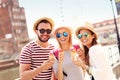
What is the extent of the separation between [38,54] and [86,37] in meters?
0.26

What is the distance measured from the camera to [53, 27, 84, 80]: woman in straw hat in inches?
54.1

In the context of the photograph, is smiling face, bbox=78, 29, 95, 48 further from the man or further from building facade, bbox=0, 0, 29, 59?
building facade, bbox=0, 0, 29, 59

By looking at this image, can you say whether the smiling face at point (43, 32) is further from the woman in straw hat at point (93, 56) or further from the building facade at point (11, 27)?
the building facade at point (11, 27)

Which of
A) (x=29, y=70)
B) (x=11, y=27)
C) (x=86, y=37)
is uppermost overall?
(x=11, y=27)

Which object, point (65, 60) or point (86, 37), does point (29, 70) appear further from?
point (86, 37)

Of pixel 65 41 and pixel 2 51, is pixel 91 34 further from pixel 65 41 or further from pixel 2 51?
pixel 2 51

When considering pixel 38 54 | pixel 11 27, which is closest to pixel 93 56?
pixel 38 54

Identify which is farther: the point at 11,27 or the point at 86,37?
the point at 11,27

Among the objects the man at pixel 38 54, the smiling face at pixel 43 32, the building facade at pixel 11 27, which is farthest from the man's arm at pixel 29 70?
the building facade at pixel 11 27

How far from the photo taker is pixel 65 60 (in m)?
1.41

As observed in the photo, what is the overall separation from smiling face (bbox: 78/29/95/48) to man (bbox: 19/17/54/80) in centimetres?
16

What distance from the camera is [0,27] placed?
54.9ft

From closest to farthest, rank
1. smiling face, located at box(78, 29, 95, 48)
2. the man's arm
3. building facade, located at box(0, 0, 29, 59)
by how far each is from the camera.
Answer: the man's arm
smiling face, located at box(78, 29, 95, 48)
building facade, located at box(0, 0, 29, 59)

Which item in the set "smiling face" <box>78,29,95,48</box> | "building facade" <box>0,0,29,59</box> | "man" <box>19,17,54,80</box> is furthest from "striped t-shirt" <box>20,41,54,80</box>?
"building facade" <box>0,0,29,59</box>
